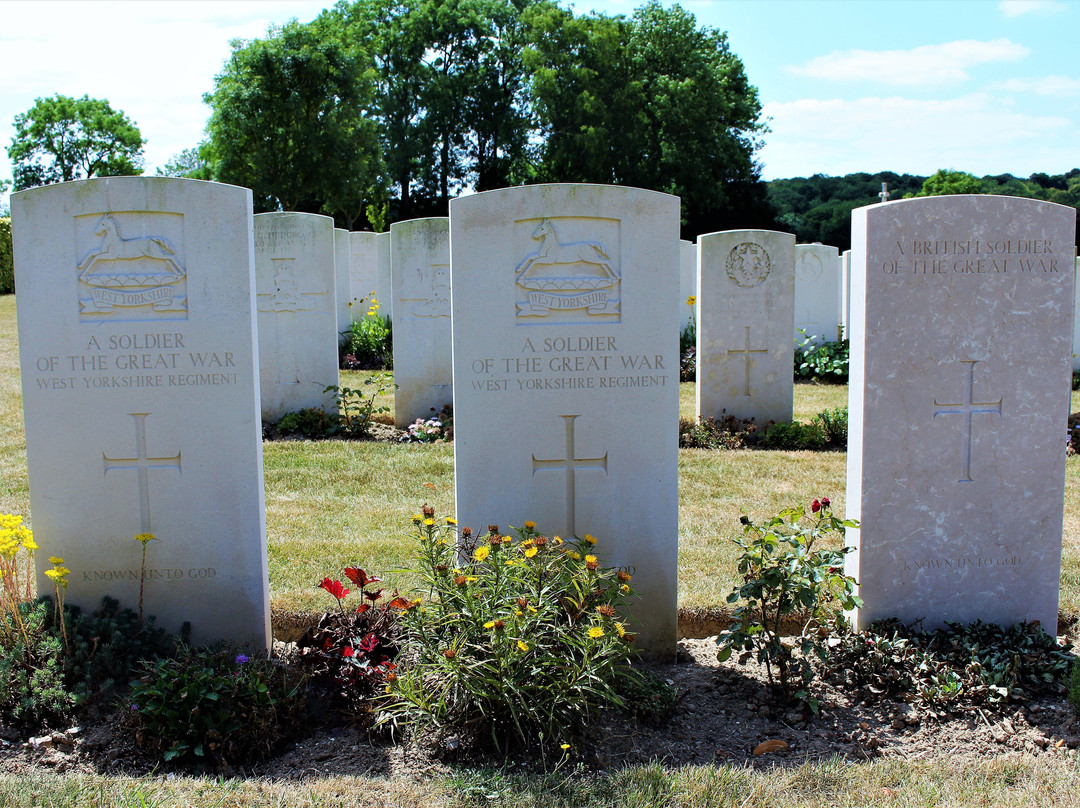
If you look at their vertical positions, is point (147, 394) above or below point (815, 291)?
below

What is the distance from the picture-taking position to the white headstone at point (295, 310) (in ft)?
30.7

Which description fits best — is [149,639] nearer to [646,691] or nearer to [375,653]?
[375,653]

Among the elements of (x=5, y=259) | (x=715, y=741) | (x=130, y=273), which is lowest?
(x=715, y=741)

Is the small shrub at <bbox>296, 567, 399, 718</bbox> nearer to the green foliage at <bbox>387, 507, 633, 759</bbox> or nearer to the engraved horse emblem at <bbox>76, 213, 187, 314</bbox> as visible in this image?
the green foliage at <bbox>387, 507, 633, 759</bbox>

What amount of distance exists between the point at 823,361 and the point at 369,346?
7395mm

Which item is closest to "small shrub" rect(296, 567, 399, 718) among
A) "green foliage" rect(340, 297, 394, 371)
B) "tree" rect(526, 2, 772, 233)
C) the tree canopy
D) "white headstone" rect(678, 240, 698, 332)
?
"white headstone" rect(678, 240, 698, 332)

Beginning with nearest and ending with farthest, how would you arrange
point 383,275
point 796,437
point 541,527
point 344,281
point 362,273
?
point 541,527 → point 796,437 → point 383,275 → point 344,281 → point 362,273

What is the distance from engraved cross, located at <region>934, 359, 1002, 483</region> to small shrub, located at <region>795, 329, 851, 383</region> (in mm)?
9582

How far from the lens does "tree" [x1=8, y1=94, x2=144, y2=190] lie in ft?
140

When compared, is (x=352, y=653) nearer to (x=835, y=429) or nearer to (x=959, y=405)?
(x=959, y=405)

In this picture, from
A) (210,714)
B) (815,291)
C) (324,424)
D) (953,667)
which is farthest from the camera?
(815,291)

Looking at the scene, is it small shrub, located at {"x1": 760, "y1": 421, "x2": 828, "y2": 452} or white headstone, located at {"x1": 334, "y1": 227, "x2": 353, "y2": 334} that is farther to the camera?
white headstone, located at {"x1": 334, "y1": 227, "x2": 353, "y2": 334}

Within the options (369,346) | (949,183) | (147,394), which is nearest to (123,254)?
(147,394)

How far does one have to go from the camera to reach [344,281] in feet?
50.0
